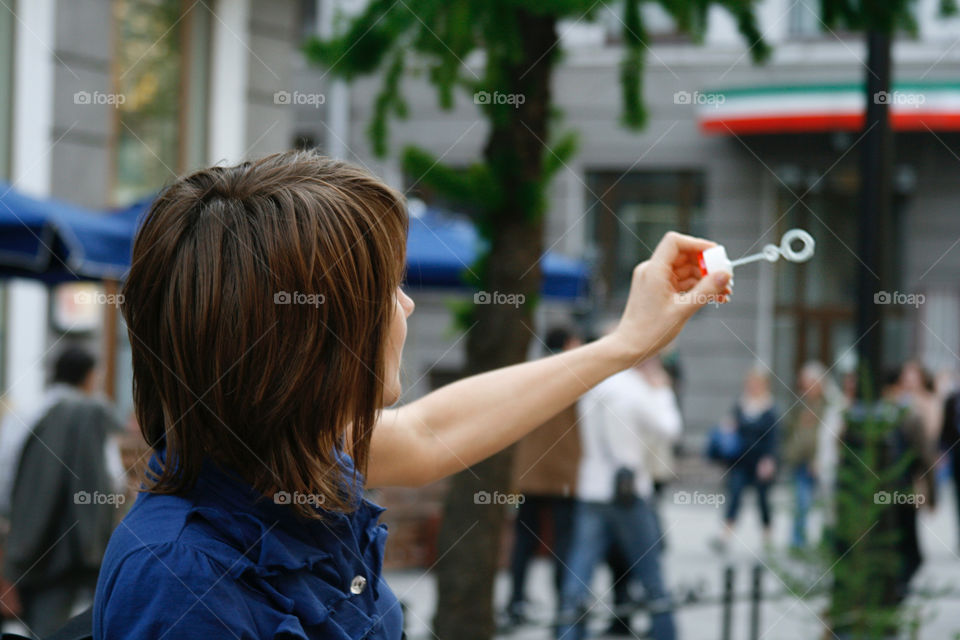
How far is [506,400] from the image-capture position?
1761 millimetres

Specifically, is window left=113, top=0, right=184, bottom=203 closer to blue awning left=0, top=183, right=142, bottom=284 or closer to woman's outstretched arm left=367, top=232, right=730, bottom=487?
blue awning left=0, top=183, right=142, bottom=284

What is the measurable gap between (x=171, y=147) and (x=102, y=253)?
465 cm

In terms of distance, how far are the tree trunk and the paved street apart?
0.57 meters

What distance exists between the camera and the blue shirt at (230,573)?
1.16 meters

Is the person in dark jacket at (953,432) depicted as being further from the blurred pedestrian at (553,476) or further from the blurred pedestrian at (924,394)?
the blurred pedestrian at (553,476)

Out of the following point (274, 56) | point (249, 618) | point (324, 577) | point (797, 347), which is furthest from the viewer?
point (797, 347)

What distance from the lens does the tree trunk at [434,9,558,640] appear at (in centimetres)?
439

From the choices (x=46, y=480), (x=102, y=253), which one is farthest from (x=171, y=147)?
(x=46, y=480)

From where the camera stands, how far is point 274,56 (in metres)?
11.4

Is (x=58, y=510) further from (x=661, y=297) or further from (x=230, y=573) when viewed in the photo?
(x=230, y=573)

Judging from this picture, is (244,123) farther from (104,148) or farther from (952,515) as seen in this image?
(952,515)

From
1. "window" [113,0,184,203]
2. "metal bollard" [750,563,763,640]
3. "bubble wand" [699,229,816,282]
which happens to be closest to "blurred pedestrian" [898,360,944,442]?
"metal bollard" [750,563,763,640]

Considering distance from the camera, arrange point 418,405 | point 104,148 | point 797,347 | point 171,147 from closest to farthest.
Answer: point 418,405 < point 104,148 < point 171,147 < point 797,347

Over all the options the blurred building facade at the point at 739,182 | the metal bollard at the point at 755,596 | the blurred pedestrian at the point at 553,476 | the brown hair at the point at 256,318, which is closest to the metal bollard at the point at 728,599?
the metal bollard at the point at 755,596
